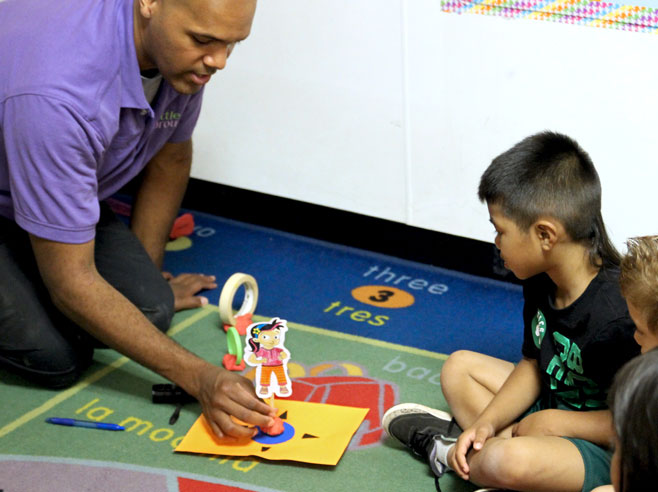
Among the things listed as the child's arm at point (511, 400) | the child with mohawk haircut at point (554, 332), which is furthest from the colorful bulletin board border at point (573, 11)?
the child's arm at point (511, 400)

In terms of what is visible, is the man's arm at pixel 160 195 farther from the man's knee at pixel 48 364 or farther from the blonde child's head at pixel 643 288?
Result: the blonde child's head at pixel 643 288

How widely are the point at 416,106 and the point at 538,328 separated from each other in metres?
0.82

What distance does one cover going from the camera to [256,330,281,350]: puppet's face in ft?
5.03

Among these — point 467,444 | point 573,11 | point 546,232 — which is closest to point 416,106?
point 573,11

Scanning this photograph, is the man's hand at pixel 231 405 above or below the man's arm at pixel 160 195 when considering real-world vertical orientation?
below

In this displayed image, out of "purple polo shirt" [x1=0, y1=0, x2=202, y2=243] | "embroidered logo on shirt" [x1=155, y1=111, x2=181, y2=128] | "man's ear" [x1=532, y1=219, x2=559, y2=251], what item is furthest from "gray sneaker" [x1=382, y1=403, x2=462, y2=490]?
"embroidered logo on shirt" [x1=155, y1=111, x2=181, y2=128]

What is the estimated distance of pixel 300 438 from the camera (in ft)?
4.95

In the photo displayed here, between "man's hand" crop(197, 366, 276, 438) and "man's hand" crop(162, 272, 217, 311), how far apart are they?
1.80 ft

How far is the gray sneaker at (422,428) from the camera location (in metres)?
1.43

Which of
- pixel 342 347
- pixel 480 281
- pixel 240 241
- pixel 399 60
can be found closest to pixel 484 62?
pixel 399 60

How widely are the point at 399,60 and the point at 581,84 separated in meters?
0.43

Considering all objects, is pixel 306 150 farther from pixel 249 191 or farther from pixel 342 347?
pixel 342 347

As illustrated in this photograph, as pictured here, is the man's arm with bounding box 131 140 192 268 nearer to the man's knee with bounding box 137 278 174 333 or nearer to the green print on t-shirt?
the man's knee with bounding box 137 278 174 333

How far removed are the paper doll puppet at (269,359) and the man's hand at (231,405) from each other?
52 millimetres
